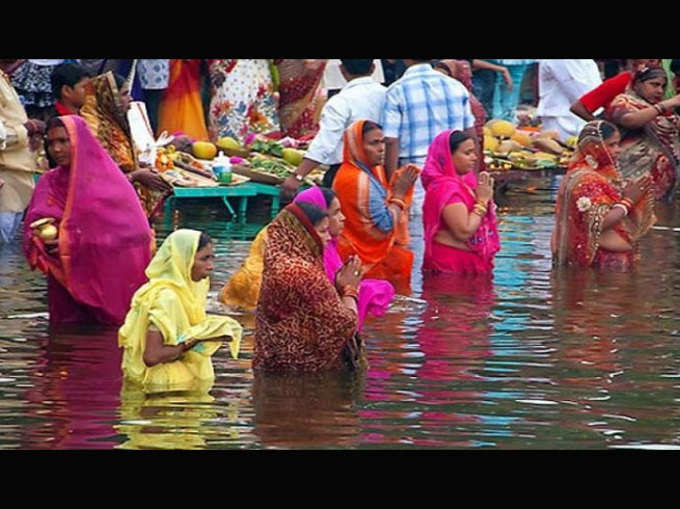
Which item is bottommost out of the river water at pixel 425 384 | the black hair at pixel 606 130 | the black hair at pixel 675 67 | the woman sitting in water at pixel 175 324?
the river water at pixel 425 384

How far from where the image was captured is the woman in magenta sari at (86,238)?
10641 millimetres

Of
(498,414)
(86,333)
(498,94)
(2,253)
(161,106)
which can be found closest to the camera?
(498,414)

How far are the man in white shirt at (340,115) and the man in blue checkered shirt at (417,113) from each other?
238 millimetres

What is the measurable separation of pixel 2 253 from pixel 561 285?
12.7 feet

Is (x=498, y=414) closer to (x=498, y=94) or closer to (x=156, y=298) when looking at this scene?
(x=156, y=298)

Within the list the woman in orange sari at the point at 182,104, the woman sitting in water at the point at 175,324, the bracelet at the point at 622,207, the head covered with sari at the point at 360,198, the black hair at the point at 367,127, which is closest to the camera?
the woman sitting in water at the point at 175,324

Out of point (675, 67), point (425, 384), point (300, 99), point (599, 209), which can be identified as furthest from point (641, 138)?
point (425, 384)

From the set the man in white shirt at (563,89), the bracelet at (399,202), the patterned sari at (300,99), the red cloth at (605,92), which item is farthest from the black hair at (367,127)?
the man in white shirt at (563,89)

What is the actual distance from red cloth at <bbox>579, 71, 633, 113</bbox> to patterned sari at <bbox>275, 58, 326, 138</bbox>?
534cm

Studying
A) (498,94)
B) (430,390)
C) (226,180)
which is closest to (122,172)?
(430,390)

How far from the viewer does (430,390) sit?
9047 mm

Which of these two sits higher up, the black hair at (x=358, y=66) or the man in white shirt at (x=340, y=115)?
the black hair at (x=358, y=66)

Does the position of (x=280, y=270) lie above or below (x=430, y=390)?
above

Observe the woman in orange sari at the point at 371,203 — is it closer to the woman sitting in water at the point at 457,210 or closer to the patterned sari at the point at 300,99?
the woman sitting in water at the point at 457,210
